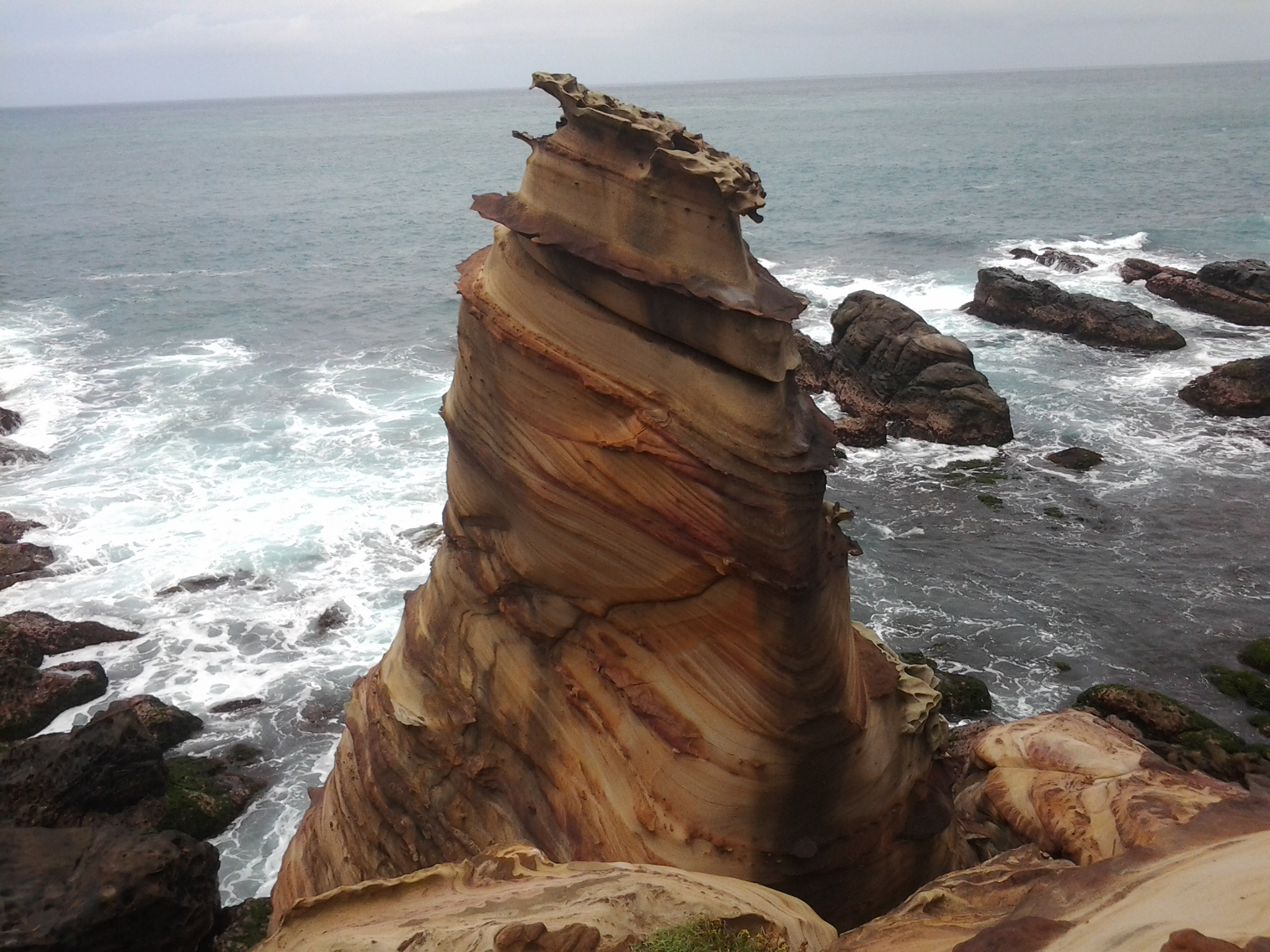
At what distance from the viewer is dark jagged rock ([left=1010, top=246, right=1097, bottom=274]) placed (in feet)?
122

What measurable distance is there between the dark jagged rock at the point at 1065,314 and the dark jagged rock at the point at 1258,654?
1459cm

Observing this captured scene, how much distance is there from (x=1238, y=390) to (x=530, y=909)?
22.8 meters

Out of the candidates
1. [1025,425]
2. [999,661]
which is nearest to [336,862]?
[999,661]

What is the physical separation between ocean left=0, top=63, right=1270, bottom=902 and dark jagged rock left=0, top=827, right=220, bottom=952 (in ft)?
4.83

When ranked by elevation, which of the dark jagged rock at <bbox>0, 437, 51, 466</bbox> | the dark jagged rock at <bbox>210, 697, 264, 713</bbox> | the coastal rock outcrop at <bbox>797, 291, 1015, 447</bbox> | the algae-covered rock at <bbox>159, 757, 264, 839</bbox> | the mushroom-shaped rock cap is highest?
the mushroom-shaped rock cap

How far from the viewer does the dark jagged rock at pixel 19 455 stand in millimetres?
21422

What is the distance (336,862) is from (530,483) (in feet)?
12.5

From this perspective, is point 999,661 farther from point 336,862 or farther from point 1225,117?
point 1225,117

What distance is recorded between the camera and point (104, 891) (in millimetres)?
9000

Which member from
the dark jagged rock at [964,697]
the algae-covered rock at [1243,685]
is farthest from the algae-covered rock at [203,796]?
the algae-covered rock at [1243,685]

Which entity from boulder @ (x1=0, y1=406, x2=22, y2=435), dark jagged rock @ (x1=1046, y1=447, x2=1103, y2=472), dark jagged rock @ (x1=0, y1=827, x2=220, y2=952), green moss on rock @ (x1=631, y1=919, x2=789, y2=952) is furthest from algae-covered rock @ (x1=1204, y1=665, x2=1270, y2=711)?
boulder @ (x1=0, y1=406, x2=22, y2=435)

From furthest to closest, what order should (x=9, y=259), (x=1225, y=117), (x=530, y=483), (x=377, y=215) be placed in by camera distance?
(x=1225, y=117) → (x=377, y=215) → (x=9, y=259) → (x=530, y=483)

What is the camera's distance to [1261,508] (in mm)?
18359

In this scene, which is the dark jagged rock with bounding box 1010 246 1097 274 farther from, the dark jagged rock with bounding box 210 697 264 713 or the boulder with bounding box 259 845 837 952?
the boulder with bounding box 259 845 837 952
